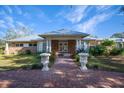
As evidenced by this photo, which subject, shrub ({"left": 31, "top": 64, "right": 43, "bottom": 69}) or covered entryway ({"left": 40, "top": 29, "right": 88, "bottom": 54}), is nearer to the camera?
shrub ({"left": 31, "top": 64, "right": 43, "bottom": 69})

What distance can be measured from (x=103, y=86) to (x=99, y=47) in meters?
4.68

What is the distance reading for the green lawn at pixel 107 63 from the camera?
773cm

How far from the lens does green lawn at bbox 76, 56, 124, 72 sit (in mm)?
7734

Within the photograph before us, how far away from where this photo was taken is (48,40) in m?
12.3

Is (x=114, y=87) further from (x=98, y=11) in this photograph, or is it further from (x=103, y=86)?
(x=98, y=11)

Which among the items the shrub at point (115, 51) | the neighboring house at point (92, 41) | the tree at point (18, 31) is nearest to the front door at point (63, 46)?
the neighboring house at point (92, 41)

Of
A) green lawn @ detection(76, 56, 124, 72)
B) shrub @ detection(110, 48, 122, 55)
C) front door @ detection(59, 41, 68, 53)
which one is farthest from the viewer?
front door @ detection(59, 41, 68, 53)

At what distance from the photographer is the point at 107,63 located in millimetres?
8531

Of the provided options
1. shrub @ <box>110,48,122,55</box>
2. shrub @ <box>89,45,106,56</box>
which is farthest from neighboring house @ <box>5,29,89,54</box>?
shrub @ <box>110,48,122,55</box>

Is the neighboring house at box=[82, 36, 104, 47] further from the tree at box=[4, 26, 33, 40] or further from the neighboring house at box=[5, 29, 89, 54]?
the tree at box=[4, 26, 33, 40]

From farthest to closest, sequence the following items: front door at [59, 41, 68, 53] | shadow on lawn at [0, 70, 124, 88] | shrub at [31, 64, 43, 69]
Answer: front door at [59, 41, 68, 53] → shrub at [31, 64, 43, 69] → shadow on lawn at [0, 70, 124, 88]

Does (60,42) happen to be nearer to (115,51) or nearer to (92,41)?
(92,41)

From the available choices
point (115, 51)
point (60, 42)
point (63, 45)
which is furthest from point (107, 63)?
point (60, 42)
